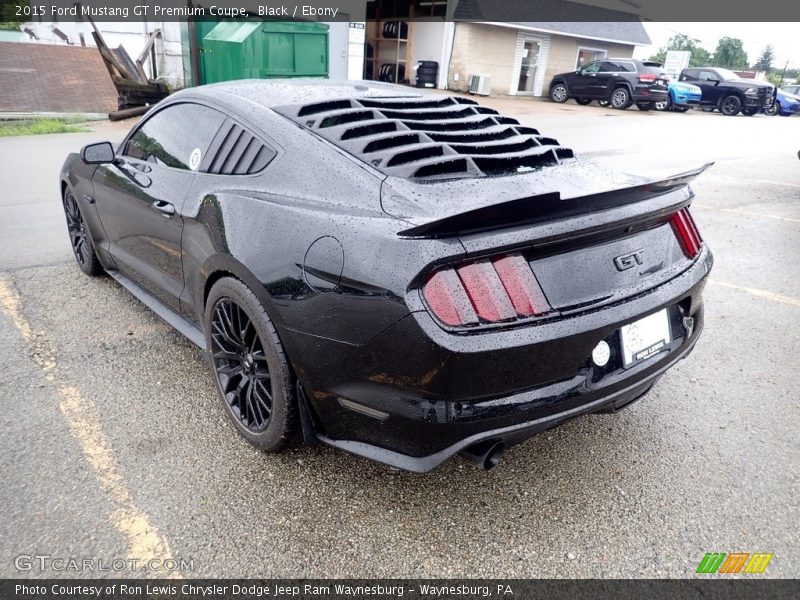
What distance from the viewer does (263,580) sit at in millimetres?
1972

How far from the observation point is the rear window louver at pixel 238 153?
2637 mm

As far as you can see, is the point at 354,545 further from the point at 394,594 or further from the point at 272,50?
the point at 272,50

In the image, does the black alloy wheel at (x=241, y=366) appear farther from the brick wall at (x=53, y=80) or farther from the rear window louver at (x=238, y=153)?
the brick wall at (x=53, y=80)

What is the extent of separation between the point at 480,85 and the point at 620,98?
18.4 ft

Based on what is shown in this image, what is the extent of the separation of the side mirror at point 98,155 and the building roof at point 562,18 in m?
23.5

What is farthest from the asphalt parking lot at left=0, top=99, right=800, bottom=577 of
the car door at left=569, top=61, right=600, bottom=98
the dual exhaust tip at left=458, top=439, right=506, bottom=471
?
the car door at left=569, top=61, right=600, bottom=98

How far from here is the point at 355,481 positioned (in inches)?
96.0

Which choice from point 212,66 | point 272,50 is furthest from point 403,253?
point 212,66

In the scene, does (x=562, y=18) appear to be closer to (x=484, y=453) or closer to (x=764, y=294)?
(x=764, y=294)

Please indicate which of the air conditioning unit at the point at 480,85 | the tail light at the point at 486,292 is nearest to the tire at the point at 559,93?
the air conditioning unit at the point at 480,85

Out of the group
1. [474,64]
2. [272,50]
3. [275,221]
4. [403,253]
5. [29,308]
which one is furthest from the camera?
[474,64]

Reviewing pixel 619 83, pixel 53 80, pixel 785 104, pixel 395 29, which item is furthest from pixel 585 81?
pixel 53 80

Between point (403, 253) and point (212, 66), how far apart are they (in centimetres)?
1593

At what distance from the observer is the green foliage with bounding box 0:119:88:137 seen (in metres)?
11.9
